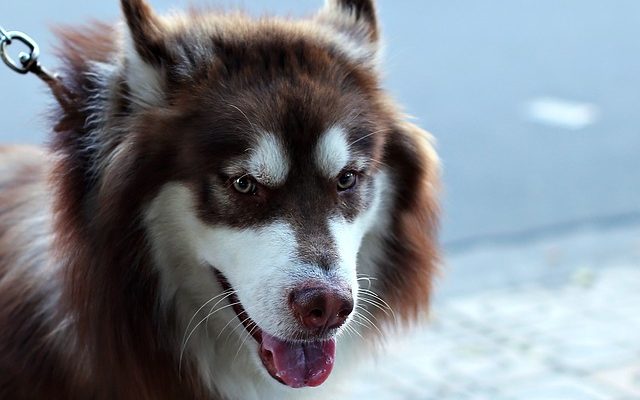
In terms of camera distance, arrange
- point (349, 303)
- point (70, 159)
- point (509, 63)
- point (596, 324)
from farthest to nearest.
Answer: point (509, 63)
point (596, 324)
point (70, 159)
point (349, 303)

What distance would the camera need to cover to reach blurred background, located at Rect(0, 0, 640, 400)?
405 centimetres

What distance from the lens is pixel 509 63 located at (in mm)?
7910

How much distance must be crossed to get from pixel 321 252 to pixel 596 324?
2.49 m

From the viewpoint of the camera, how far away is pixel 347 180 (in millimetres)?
2504

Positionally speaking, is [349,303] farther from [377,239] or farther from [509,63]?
[509,63]

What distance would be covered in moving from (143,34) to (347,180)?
0.61 meters

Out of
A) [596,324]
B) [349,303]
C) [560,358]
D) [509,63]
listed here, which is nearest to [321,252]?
[349,303]

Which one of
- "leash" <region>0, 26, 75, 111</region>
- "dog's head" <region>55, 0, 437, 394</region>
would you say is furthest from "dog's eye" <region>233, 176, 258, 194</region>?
"leash" <region>0, 26, 75, 111</region>

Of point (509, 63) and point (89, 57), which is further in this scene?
point (509, 63)

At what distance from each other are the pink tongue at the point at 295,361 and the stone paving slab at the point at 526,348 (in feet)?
→ 3.26

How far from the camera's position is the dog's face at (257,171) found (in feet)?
7.72

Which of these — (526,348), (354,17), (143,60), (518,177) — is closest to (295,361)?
(143,60)

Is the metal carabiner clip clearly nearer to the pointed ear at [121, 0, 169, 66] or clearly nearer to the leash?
the leash

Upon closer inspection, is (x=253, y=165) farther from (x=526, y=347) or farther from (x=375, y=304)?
(x=526, y=347)
